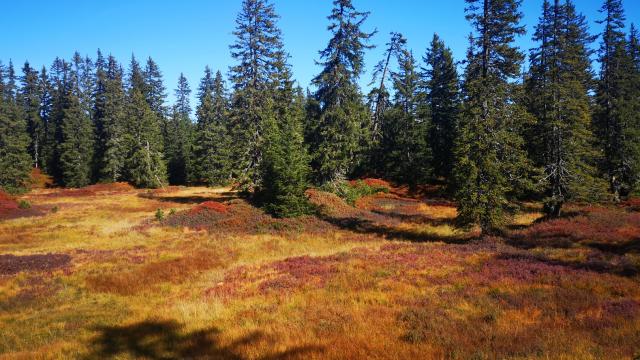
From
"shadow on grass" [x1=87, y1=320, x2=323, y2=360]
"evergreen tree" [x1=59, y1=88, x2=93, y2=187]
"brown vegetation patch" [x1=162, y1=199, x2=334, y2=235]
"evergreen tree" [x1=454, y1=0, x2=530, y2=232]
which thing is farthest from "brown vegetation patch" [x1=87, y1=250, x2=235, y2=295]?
"evergreen tree" [x1=59, y1=88, x2=93, y2=187]

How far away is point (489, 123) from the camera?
71.2 feet

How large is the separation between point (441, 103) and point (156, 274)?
44452 mm

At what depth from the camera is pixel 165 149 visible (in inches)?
2852

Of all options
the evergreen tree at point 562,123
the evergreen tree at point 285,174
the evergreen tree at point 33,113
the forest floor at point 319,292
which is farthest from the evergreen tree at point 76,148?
the evergreen tree at point 562,123

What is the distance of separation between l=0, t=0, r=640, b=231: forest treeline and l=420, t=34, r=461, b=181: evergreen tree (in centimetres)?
17

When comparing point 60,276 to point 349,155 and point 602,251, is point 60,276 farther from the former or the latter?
point 349,155

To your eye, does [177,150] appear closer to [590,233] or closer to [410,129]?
[410,129]

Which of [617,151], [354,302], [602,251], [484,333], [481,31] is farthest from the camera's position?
[617,151]

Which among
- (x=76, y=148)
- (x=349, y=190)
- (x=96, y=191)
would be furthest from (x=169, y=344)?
(x=76, y=148)

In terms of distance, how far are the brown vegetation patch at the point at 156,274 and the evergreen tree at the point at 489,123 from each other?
45.1ft

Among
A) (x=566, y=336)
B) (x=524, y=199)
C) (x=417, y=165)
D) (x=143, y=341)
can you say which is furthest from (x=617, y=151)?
(x=143, y=341)

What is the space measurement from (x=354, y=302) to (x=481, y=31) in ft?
59.5

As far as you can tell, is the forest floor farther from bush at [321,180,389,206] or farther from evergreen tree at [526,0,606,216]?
bush at [321,180,389,206]

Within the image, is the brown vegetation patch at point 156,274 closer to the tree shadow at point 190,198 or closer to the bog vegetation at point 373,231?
the bog vegetation at point 373,231
